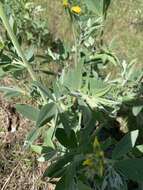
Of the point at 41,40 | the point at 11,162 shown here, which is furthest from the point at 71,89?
the point at 41,40

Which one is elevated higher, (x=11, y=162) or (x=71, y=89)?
(x=71, y=89)

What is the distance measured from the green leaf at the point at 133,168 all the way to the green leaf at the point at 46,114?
23 cm

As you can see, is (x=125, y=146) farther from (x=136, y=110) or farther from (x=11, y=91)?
(x=11, y=91)

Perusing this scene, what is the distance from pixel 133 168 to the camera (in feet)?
4.58

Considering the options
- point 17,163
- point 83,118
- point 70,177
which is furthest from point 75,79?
point 17,163

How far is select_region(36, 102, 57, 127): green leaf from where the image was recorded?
1.30m

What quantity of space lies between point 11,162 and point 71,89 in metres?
1.01

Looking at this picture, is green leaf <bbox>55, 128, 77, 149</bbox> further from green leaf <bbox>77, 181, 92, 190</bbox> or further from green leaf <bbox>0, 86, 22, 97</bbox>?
green leaf <bbox>0, 86, 22, 97</bbox>

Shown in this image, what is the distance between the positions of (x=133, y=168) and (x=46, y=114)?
0.27 m

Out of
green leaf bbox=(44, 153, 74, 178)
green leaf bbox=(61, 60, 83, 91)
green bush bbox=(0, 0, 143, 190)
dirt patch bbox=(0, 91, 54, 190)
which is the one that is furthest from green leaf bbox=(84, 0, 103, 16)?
dirt patch bbox=(0, 91, 54, 190)

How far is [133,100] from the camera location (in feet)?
5.71

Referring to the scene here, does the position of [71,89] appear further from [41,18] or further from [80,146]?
[41,18]

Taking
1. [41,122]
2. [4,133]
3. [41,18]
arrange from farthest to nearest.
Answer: [41,18] < [4,133] < [41,122]

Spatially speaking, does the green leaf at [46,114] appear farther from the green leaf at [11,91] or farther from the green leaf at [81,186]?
the green leaf at [11,91]
